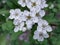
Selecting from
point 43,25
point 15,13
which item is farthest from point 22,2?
point 43,25

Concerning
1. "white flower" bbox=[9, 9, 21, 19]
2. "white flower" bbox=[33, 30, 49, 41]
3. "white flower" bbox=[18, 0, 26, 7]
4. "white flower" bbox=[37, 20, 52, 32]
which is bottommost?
"white flower" bbox=[33, 30, 49, 41]

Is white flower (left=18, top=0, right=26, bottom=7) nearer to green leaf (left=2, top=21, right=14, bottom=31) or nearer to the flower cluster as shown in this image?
the flower cluster

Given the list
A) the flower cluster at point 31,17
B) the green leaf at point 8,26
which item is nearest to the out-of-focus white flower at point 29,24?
the flower cluster at point 31,17

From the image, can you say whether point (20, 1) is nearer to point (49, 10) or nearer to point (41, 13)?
point (41, 13)

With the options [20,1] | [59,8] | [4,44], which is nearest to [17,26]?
[20,1]

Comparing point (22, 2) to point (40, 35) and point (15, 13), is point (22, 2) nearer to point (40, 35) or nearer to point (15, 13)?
point (15, 13)

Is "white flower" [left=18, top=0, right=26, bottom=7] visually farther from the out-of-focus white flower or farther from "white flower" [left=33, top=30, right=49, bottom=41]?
"white flower" [left=33, top=30, right=49, bottom=41]

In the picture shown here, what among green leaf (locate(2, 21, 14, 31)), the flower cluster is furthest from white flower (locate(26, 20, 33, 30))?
green leaf (locate(2, 21, 14, 31))

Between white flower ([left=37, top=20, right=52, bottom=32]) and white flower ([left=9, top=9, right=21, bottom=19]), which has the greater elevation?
white flower ([left=9, top=9, right=21, bottom=19])
